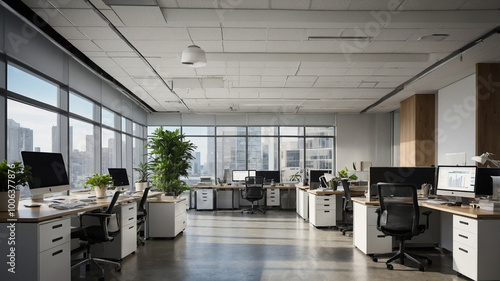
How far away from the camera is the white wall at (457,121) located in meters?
8.12

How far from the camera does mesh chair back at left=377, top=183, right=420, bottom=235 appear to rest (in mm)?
4840

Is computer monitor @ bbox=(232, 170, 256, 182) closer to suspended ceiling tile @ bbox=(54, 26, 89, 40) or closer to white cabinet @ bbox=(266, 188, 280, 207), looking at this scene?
white cabinet @ bbox=(266, 188, 280, 207)

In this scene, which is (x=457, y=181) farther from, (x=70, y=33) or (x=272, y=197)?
(x=272, y=197)

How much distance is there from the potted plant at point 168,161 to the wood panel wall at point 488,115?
227 inches

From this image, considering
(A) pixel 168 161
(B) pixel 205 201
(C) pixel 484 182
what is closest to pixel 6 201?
(A) pixel 168 161

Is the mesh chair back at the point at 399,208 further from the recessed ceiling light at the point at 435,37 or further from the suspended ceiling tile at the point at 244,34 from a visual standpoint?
the suspended ceiling tile at the point at 244,34

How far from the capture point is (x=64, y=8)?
4.84 metres

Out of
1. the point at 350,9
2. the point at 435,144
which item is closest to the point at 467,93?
the point at 435,144

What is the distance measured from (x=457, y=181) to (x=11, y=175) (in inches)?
205

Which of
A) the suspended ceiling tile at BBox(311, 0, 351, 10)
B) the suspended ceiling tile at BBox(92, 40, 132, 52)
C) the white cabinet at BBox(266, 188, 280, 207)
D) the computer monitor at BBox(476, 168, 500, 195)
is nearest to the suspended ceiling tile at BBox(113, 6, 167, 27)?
the suspended ceiling tile at BBox(92, 40, 132, 52)

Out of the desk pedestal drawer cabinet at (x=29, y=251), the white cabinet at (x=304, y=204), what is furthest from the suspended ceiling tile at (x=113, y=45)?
the white cabinet at (x=304, y=204)

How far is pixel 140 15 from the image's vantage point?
500 centimetres

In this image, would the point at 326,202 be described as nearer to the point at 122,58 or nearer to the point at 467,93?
the point at 467,93

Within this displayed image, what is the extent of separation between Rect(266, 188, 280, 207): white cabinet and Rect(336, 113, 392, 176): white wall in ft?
8.99
